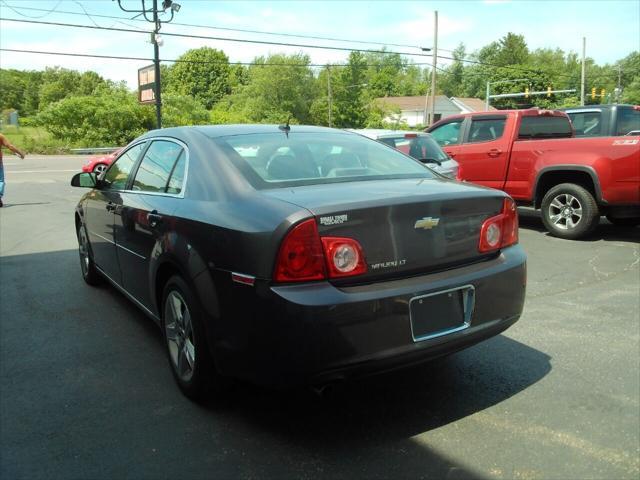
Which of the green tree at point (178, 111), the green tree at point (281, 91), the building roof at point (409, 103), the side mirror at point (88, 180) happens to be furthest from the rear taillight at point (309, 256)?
the building roof at point (409, 103)

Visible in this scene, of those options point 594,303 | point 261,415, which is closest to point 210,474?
point 261,415

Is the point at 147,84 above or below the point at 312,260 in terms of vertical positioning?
above

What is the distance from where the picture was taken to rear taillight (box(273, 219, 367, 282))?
2.55 metres

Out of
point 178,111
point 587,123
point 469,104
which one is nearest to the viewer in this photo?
point 587,123

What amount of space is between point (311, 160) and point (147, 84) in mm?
24859

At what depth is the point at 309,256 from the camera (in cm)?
256

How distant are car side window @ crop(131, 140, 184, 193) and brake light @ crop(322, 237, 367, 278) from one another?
1538 millimetres

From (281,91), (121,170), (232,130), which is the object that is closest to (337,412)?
(232,130)

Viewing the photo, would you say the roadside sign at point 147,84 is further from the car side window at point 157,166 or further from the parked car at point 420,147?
the car side window at point 157,166

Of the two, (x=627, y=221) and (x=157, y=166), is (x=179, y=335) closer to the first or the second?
(x=157, y=166)

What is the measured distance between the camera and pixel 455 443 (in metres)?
2.83

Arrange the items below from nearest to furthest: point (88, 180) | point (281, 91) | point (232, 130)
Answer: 1. point (232, 130)
2. point (88, 180)
3. point (281, 91)

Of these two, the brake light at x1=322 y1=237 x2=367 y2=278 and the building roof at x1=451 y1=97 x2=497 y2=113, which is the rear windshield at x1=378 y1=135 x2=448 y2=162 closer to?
the brake light at x1=322 y1=237 x2=367 y2=278

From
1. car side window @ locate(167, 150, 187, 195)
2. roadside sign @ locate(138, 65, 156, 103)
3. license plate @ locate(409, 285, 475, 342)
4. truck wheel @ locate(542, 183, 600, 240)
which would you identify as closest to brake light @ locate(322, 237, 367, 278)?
license plate @ locate(409, 285, 475, 342)
